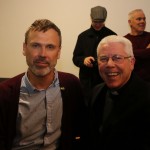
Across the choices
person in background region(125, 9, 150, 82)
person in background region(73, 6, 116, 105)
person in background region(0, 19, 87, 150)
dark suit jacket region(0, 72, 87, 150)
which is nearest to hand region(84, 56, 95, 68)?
person in background region(73, 6, 116, 105)

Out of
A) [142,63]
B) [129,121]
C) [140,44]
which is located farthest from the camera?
[140,44]

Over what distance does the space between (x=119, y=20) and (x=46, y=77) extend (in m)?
2.22

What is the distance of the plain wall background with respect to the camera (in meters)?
3.56

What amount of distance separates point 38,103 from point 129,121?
0.54 meters

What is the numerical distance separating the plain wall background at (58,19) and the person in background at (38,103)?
2112mm

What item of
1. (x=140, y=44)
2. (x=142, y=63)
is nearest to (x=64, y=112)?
(x=142, y=63)

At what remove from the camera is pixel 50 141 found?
161 centimetres

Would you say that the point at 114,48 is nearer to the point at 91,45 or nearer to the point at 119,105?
the point at 119,105

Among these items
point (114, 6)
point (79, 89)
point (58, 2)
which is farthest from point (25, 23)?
point (79, 89)

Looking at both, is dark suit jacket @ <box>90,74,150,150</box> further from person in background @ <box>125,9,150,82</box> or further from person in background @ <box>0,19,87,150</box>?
person in background @ <box>125,9,150,82</box>

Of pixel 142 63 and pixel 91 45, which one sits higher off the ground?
pixel 91 45

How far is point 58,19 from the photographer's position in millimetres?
3738

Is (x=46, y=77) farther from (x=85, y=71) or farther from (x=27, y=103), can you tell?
(x=85, y=71)

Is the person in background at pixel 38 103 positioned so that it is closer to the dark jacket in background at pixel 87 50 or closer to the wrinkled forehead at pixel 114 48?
the wrinkled forehead at pixel 114 48
